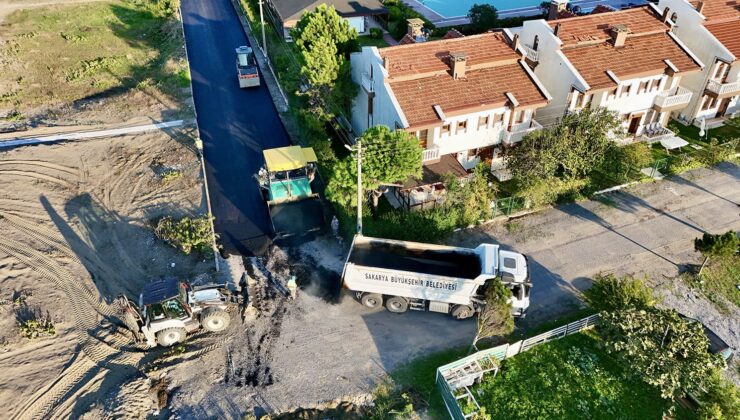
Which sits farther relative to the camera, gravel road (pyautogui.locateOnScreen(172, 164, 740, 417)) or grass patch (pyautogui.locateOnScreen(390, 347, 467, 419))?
gravel road (pyautogui.locateOnScreen(172, 164, 740, 417))

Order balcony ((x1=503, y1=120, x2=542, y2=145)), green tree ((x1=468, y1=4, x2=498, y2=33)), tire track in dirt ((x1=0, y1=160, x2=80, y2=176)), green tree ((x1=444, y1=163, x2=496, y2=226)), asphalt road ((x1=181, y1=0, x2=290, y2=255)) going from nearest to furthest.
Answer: green tree ((x1=444, y1=163, x2=496, y2=226)), asphalt road ((x1=181, y1=0, x2=290, y2=255)), balcony ((x1=503, y1=120, x2=542, y2=145)), tire track in dirt ((x1=0, y1=160, x2=80, y2=176)), green tree ((x1=468, y1=4, x2=498, y2=33))

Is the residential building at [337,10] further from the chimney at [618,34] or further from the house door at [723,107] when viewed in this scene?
the house door at [723,107]

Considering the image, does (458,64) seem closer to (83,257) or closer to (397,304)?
(397,304)

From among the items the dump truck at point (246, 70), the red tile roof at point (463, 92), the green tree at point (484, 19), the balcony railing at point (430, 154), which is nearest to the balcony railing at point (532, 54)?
the red tile roof at point (463, 92)

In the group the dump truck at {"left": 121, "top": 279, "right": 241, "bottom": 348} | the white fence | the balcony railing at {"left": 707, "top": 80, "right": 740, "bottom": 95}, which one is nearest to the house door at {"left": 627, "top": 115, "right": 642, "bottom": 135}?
the balcony railing at {"left": 707, "top": 80, "right": 740, "bottom": 95}

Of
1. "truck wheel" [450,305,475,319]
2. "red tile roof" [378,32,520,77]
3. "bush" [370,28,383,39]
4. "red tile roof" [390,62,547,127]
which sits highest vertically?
"red tile roof" [378,32,520,77]

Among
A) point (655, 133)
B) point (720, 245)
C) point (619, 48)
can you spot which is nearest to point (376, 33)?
point (619, 48)

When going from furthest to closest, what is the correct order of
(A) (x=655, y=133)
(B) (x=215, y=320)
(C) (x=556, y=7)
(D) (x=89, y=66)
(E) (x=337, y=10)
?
(E) (x=337, y=10) < (D) (x=89, y=66) < (C) (x=556, y=7) < (A) (x=655, y=133) < (B) (x=215, y=320)

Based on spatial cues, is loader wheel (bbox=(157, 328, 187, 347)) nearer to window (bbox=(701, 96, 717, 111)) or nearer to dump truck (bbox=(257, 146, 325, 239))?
dump truck (bbox=(257, 146, 325, 239))
